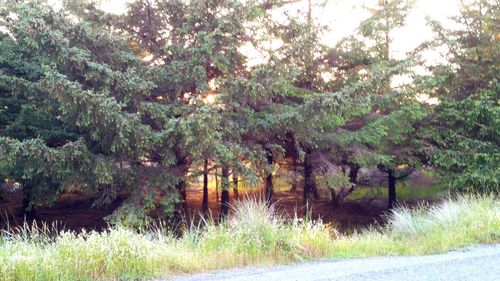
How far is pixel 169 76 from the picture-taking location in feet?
37.7

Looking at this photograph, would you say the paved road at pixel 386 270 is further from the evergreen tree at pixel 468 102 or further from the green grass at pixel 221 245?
the evergreen tree at pixel 468 102

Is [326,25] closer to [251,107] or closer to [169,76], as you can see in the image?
[251,107]

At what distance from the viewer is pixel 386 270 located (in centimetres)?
565

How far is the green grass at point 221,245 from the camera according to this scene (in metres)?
5.47

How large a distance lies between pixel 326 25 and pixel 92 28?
6412mm

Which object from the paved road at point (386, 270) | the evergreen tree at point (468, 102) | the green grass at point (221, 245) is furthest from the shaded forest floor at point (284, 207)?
the paved road at point (386, 270)

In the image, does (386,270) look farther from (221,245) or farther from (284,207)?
(284,207)

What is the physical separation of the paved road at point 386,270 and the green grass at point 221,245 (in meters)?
0.43

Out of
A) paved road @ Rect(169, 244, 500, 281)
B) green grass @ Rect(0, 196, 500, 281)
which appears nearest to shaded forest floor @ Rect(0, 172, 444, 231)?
green grass @ Rect(0, 196, 500, 281)

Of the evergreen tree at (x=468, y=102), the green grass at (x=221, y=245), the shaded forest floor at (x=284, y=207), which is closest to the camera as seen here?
the green grass at (x=221, y=245)

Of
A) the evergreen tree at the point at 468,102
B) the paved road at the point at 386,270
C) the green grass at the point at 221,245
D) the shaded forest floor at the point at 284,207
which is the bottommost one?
the shaded forest floor at the point at 284,207

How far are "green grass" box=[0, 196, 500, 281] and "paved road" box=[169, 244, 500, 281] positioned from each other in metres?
0.43

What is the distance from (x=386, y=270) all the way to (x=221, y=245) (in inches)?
95.2

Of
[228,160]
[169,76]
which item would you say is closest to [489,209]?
[228,160]
